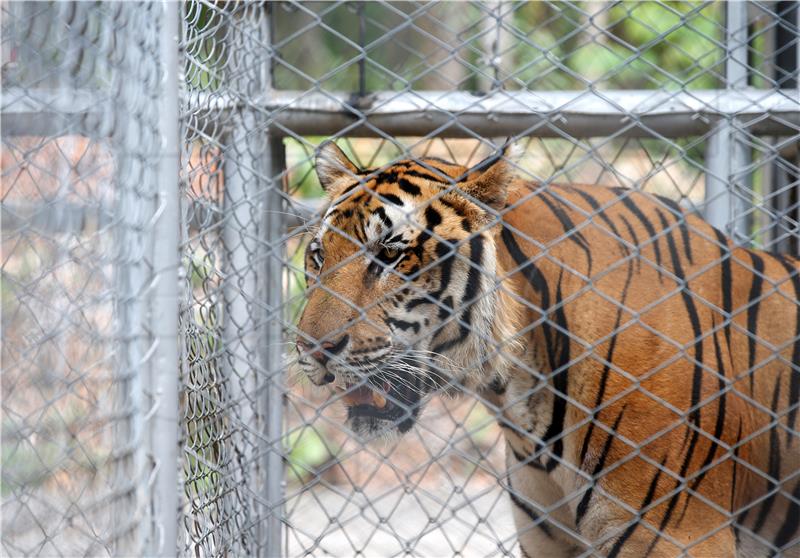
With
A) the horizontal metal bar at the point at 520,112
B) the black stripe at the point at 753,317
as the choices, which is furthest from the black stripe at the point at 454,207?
the black stripe at the point at 753,317

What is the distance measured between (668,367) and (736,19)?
1235 mm

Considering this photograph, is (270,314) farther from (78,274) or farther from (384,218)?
(78,274)

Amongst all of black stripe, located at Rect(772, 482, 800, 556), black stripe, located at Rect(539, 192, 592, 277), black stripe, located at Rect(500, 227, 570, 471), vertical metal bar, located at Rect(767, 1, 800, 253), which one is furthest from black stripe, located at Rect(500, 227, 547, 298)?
vertical metal bar, located at Rect(767, 1, 800, 253)

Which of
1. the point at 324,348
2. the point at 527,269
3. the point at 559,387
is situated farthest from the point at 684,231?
the point at 324,348

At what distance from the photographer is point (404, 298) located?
2.07 m

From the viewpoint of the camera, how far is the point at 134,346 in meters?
1.29

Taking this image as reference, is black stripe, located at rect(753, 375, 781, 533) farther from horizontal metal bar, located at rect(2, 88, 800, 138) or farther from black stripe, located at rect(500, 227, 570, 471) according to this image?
horizontal metal bar, located at rect(2, 88, 800, 138)

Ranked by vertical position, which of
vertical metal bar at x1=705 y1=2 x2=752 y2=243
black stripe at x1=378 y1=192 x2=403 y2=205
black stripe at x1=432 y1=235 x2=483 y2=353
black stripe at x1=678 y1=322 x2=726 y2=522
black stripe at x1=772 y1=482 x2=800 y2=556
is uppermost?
vertical metal bar at x1=705 y1=2 x2=752 y2=243

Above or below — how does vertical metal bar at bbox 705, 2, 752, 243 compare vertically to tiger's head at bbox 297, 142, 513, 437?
above

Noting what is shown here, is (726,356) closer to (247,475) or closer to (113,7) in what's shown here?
(247,475)

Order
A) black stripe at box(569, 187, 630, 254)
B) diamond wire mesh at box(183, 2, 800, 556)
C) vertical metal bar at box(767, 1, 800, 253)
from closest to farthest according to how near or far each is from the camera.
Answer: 1. diamond wire mesh at box(183, 2, 800, 556)
2. black stripe at box(569, 187, 630, 254)
3. vertical metal bar at box(767, 1, 800, 253)

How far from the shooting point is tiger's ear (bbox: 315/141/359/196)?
2287 mm

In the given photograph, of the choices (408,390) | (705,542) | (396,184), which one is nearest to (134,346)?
(408,390)

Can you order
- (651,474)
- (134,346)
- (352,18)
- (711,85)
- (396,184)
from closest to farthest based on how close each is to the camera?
(134,346), (651,474), (396,184), (711,85), (352,18)
